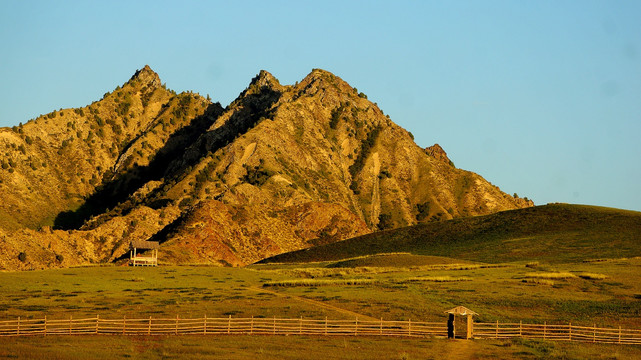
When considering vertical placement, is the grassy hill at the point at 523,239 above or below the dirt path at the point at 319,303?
above

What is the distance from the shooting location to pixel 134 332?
68.2m

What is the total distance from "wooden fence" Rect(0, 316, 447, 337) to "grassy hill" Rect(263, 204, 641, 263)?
3015 inches

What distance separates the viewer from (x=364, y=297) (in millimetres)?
96625

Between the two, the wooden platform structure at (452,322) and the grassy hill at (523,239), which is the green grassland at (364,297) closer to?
the grassy hill at (523,239)

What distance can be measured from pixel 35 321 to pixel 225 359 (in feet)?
82.3

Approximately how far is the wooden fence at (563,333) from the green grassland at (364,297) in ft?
9.50

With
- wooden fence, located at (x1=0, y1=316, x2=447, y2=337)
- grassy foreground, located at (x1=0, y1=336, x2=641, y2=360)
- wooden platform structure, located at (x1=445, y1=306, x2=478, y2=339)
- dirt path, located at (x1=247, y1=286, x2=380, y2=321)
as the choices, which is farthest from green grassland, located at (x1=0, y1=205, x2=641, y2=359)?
wooden fence, located at (x1=0, y1=316, x2=447, y2=337)

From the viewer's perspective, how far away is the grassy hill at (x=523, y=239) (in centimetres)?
15175

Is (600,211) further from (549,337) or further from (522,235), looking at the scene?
(549,337)

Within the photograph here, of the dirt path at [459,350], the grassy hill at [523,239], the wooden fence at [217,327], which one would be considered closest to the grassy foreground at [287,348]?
the dirt path at [459,350]

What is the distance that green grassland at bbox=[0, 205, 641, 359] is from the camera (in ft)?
204

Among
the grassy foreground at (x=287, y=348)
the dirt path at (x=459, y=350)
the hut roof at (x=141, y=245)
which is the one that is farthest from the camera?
the hut roof at (x=141, y=245)

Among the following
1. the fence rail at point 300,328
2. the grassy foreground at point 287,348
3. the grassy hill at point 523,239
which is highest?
the grassy hill at point 523,239

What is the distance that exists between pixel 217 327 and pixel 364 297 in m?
29.5
